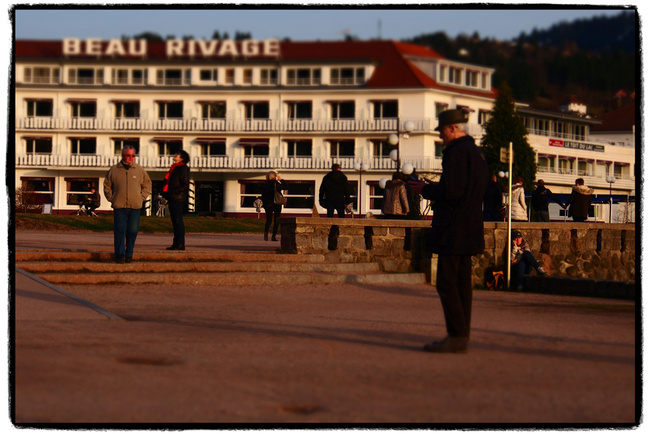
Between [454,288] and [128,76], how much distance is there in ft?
219

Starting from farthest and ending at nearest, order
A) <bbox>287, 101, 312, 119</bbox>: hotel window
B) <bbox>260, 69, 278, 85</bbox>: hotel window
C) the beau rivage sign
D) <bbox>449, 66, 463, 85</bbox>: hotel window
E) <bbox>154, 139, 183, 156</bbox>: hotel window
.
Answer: <bbox>449, 66, 463, 85</bbox>: hotel window
<bbox>154, 139, 183, 156</bbox>: hotel window
<bbox>287, 101, 312, 119</bbox>: hotel window
<bbox>260, 69, 278, 85</bbox>: hotel window
the beau rivage sign

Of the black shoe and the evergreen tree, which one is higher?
the evergreen tree

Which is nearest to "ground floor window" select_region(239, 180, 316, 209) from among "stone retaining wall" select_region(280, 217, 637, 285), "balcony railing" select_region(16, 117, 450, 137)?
"balcony railing" select_region(16, 117, 450, 137)

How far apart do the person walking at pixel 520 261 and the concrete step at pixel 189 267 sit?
2.92 m

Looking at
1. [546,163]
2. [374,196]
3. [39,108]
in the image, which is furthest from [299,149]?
[546,163]

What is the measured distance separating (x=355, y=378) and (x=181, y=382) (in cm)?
117

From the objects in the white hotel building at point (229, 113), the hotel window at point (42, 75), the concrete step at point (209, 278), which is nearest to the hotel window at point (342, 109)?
the white hotel building at point (229, 113)

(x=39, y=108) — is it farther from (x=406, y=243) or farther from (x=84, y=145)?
(x=406, y=243)

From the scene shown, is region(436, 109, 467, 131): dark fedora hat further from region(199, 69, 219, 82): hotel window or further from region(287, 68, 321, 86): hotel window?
region(199, 69, 219, 82): hotel window

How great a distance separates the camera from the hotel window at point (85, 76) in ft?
235

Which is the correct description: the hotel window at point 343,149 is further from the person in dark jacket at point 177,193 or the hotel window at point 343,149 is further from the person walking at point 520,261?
the person in dark jacket at point 177,193

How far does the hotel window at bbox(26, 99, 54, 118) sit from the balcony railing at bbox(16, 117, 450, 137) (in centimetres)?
70

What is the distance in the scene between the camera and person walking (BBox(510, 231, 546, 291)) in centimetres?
1664

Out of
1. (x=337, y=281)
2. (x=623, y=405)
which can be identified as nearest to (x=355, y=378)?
(x=623, y=405)
